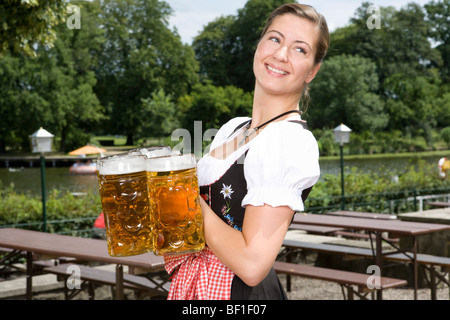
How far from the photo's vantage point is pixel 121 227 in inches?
47.6

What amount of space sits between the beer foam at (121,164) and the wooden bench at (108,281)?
2.62m

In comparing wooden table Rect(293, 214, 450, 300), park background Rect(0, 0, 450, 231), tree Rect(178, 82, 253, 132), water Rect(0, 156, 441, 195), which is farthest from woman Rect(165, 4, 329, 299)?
tree Rect(178, 82, 253, 132)

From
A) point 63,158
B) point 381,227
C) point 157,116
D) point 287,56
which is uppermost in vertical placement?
point 157,116

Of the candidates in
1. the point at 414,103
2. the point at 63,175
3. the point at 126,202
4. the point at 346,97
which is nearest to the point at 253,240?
the point at 126,202

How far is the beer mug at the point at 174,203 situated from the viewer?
117 cm

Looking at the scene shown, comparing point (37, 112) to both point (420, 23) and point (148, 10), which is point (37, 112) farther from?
point (420, 23)

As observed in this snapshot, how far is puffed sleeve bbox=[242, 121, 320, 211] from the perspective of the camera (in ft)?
3.88

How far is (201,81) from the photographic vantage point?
52688 mm

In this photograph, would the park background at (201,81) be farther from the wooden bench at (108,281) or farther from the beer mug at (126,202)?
the beer mug at (126,202)

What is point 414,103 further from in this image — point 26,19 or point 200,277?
point 200,277

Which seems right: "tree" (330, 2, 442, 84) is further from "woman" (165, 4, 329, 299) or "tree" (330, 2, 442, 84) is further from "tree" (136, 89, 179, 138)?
"woman" (165, 4, 329, 299)

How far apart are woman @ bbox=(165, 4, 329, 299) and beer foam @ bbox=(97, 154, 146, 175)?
0.15 m

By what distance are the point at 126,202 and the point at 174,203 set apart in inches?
4.0

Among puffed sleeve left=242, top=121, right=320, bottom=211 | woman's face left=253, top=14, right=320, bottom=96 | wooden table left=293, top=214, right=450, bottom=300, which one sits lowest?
wooden table left=293, top=214, right=450, bottom=300
